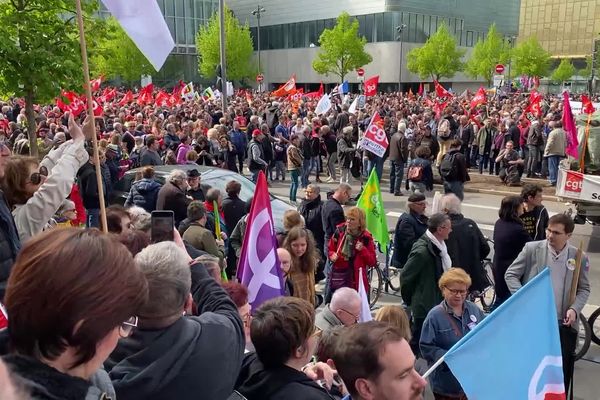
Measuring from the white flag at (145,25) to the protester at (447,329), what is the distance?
2.63 m

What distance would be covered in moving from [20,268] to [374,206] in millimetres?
6517

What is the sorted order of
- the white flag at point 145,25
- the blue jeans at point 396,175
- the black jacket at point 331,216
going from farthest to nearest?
1. the blue jeans at point 396,175
2. the black jacket at point 331,216
3. the white flag at point 145,25

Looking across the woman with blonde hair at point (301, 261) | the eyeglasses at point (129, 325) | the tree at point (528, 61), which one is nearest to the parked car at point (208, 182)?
the woman with blonde hair at point (301, 261)

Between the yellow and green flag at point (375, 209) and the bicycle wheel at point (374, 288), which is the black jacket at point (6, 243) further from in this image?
the yellow and green flag at point (375, 209)

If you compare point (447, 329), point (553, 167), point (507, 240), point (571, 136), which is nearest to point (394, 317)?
point (447, 329)

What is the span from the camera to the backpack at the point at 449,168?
11617mm

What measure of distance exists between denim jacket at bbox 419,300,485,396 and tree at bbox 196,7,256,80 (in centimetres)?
5545

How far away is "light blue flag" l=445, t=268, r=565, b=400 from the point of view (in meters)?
3.03

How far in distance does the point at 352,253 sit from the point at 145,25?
323 centimetres

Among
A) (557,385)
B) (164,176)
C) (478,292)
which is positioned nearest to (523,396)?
(557,385)

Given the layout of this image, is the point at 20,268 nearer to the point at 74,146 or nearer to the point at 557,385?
the point at 74,146

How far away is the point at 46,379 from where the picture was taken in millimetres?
1449

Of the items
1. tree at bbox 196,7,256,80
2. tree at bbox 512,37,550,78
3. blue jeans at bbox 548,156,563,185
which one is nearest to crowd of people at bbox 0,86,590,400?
blue jeans at bbox 548,156,563,185

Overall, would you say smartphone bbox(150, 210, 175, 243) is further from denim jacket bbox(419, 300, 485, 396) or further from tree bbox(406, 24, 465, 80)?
tree bbox(406, 24, 465, 80)
